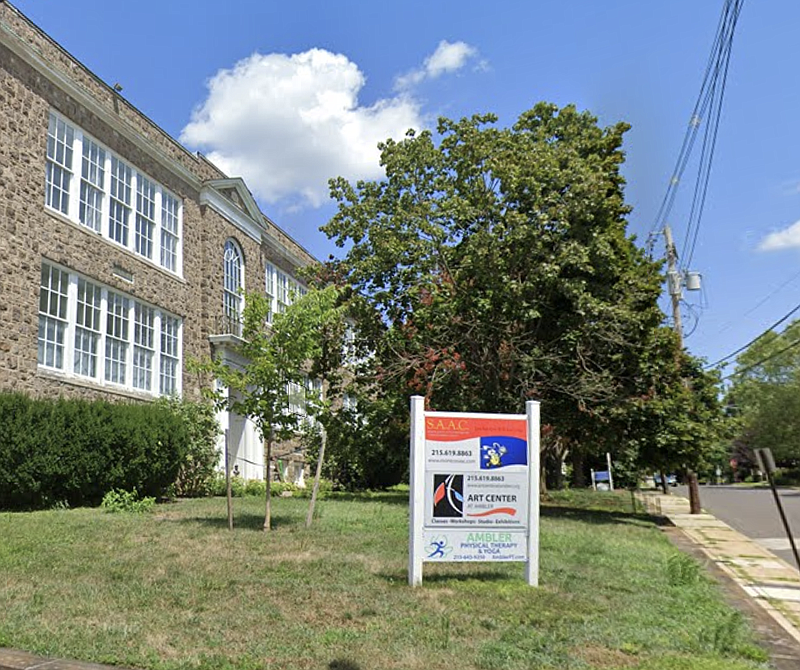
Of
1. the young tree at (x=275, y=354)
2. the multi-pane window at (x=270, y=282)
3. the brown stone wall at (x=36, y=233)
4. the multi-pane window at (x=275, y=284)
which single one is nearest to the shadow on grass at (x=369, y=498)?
the brown stone wall at (x=36, y=233)

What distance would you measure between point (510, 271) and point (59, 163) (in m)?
10.1

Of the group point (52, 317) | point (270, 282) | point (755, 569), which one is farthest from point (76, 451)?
point (270, 282)

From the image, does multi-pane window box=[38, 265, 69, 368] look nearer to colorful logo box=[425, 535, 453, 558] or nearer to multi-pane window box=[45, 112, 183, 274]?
multi-pane window box=[45, 112, 183, 274]

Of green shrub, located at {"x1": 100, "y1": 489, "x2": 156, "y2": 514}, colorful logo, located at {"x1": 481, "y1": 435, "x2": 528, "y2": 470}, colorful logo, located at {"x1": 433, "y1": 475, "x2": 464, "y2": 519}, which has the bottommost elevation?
green shrub, located at {"x1": 100, "y1": 489, "x2": 156, "y2": 514}

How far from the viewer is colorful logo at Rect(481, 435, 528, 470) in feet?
27.1

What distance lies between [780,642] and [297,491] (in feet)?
56.3

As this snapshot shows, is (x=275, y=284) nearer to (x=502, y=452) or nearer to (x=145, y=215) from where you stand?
(x=145, y=215)

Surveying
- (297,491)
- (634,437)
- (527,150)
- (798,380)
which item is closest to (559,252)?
(527,150)

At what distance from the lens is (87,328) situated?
56.6 ft

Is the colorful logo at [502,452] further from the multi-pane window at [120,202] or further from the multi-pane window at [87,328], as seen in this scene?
the multi-pane window at [120,202]

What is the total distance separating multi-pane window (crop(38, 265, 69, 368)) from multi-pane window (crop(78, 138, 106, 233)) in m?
1.67

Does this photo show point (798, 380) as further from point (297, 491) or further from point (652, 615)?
point (652, 615)

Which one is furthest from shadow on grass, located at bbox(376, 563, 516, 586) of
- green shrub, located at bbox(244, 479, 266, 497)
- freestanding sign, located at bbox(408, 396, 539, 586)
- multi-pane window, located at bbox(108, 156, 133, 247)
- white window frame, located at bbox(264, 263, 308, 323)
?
white window frame, located at bbox(264, 263, 308, 323)

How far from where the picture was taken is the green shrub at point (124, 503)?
14.1 metres
